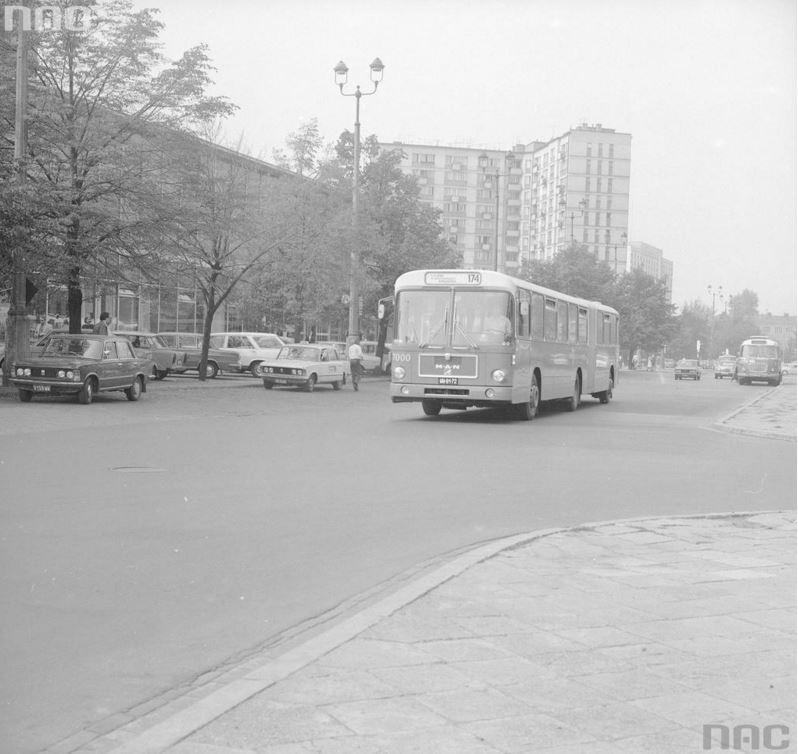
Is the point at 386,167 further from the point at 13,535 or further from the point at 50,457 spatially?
the point at 13,535

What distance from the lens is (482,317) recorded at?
22.1m

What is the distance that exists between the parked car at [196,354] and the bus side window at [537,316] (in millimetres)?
17626

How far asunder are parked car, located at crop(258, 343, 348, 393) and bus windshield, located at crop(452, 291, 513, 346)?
1124 centimetres

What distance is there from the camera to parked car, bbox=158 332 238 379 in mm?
39053

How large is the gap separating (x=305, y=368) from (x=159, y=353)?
723 centimetres

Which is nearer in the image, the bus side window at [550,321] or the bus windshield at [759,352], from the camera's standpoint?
the bus side window at [550,321]

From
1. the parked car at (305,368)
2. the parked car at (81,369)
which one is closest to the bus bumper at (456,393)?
the parked car at (81,369)

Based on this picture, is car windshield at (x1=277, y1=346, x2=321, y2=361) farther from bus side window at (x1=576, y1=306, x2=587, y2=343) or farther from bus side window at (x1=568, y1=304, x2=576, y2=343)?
bus side window at (x1=568, y1=304, x2=576, y2=343)

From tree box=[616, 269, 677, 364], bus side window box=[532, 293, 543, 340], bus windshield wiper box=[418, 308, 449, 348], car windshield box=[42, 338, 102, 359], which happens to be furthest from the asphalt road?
tree box=[616, 269, 677, 364]

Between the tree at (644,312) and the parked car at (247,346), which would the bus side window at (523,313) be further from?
the tree at (644,312)

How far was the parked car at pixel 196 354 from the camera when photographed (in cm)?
3905

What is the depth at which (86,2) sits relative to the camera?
26.8m

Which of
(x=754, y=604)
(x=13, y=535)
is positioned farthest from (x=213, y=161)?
(x=754, y=604)

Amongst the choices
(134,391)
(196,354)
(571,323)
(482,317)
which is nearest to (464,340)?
(482,317)
